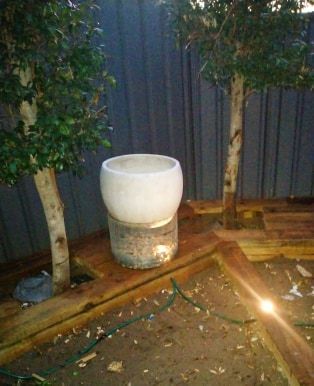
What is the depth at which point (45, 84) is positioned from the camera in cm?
227

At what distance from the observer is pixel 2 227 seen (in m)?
3.73

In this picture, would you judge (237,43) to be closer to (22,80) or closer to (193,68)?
(193,68)

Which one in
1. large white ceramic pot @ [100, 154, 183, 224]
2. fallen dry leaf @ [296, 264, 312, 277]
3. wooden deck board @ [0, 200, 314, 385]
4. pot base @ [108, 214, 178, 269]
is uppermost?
large white ceramic pot @ [100, 154, 183, 224]

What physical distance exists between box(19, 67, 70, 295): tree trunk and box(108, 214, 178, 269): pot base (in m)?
0.56

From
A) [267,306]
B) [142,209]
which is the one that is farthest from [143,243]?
[267,306]

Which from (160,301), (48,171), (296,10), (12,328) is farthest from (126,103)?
(12,328)

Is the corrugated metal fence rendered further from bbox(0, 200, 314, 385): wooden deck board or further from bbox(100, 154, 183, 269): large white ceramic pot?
bbox(100, 154, 183, 269): large white ceramic pot

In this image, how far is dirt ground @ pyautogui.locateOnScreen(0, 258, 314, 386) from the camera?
238 centimetres

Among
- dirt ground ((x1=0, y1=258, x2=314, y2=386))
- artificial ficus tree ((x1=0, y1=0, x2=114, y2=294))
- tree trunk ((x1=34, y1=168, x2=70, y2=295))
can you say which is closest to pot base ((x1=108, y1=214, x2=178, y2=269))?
dirt ground ((x1=0, y1=258, x2=314, y2=386))

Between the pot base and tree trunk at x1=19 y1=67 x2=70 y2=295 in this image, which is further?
the pot base

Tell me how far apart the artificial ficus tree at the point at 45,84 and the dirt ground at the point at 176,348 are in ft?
4.88

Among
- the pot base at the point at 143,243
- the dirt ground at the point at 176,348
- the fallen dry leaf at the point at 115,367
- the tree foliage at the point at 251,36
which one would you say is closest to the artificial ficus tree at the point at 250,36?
Result: the tree foliage at the point at 251,36

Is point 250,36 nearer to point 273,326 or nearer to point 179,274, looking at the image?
point 179,274

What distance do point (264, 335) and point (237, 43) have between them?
2757 millimetres
